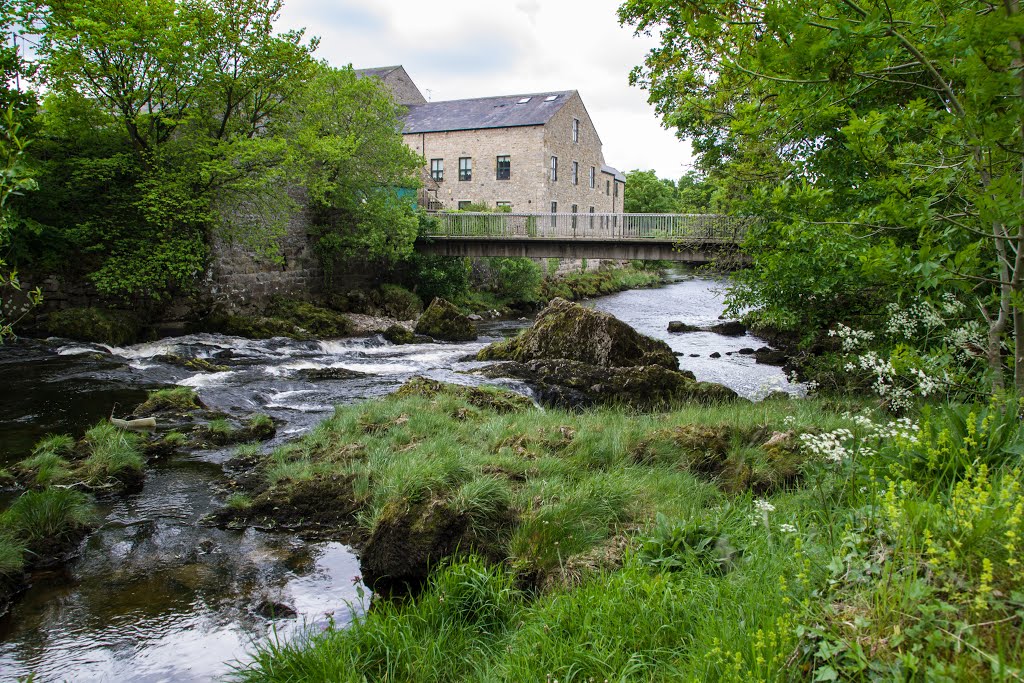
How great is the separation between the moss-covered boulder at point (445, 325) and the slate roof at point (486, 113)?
2220 centimetres

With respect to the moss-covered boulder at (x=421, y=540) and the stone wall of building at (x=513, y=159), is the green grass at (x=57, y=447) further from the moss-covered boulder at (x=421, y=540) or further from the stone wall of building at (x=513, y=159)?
the stone wall of building at (x=513, y=159)

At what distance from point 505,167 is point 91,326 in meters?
29.4

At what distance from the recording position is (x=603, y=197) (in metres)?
54.6

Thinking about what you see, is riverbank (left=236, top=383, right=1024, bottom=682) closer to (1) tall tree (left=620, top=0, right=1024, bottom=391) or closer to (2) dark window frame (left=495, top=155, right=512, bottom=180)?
(1) tall tree (left=620, top=0, right=1024, bottom=391)

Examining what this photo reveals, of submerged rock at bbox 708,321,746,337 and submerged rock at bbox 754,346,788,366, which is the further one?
submerged rock at bbox 708,321,746,337

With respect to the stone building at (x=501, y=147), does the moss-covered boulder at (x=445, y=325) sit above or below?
below

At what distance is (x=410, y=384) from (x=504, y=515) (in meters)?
6.04

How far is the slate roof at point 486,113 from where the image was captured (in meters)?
41.9

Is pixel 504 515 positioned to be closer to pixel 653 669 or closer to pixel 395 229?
pixel 653 669

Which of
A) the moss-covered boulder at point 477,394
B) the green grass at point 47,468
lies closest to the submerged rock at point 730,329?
the moss-covered boulder at point 477,394

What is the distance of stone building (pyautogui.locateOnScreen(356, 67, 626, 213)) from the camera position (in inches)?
1628

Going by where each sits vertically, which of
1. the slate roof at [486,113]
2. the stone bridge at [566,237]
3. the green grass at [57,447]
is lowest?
the green grass at [57,447]

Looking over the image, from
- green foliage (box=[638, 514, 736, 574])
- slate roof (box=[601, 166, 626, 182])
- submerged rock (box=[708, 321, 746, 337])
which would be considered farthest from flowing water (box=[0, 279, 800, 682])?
slate roof (box=[601, 166, 626, 182])

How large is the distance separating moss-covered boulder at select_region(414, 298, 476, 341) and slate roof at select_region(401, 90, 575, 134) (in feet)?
72.8
